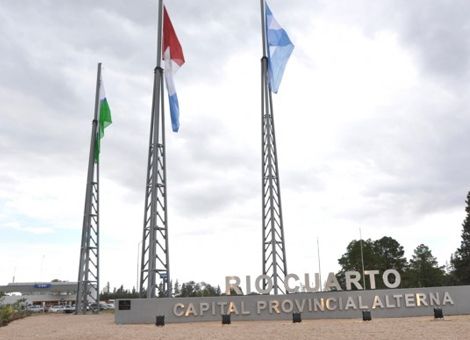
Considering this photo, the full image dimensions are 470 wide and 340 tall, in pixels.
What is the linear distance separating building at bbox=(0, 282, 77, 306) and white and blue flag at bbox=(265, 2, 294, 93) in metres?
82.0

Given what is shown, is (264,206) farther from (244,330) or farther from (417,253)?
(417,253)

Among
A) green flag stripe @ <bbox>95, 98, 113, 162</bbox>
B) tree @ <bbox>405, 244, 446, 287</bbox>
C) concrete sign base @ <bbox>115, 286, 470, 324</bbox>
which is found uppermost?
green flag stripe @ <bbox>95, 98, 113, 162</bbox>

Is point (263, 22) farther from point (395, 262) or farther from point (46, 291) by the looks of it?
point (46, 291)

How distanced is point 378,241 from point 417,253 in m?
8.72

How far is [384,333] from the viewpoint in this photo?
1956cm

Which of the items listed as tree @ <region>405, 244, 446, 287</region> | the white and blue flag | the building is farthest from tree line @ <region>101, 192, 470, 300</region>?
the white and blue flag

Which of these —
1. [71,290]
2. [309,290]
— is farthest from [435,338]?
[71,290]

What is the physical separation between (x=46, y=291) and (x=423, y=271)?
3057 inches

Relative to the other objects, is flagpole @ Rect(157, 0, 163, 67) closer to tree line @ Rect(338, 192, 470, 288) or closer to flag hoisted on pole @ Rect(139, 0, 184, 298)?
flag hoisted on pole @ Rect(139, 0, 184, 298)

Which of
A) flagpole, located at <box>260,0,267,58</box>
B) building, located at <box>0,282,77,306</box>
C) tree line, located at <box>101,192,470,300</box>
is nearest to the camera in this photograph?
flagpole, located at <box>260,0,267,58</box>

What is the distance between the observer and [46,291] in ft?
352

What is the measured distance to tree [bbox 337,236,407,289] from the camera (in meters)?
80.4

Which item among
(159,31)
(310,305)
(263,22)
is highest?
(263,22)

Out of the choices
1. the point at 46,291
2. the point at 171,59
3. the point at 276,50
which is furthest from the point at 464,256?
the point at 46,291
